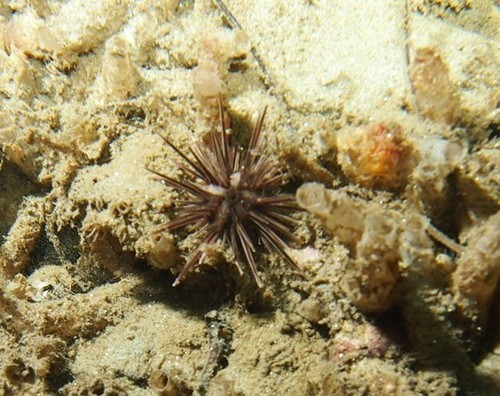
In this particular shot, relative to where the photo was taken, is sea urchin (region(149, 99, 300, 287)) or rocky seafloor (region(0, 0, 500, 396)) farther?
sea urchin (region(149, 99, 300, 287))

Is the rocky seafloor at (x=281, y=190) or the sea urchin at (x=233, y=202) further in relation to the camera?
the sea urchin at (x=233, y=202)

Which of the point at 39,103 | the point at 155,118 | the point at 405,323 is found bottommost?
the point at 405,323

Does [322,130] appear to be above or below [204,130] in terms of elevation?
below

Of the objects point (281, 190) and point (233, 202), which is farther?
point (281, 190)

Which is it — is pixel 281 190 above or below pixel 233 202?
above

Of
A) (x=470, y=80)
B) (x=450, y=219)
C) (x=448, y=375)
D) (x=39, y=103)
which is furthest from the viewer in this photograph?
(x=39, y=103)

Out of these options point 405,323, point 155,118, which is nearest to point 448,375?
point 405,323

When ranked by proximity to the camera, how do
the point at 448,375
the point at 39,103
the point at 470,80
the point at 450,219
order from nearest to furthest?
the point at 448,375 < the point at 450,219 < the point at 470,80 < the point at 39,103

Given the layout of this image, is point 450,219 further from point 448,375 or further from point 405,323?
point 448,375
